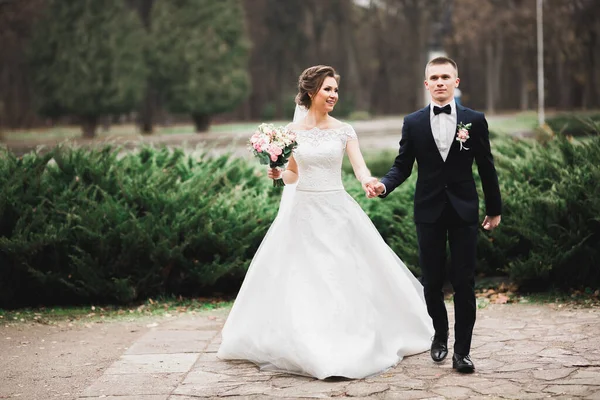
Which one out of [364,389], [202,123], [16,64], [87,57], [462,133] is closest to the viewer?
[364,389]

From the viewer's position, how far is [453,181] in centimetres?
538

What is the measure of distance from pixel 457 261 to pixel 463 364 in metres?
0.67

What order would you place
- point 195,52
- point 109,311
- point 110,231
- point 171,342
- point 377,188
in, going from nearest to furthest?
point 377,188
point 171,342
point 110,231
point 109,311
point 195,52

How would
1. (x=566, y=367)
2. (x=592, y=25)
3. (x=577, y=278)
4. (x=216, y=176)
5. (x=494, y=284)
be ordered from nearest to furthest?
(x=566, y=367)
(x=577, y=278)
(x=494, y=284)
(x=216, y=176)
(x=592, y=25)

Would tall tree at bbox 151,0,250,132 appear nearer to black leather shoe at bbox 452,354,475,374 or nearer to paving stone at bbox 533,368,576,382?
black leather shoe at bbox 452,354,475,374

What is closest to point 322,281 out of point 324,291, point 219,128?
point 324,291

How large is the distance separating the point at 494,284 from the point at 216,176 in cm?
324

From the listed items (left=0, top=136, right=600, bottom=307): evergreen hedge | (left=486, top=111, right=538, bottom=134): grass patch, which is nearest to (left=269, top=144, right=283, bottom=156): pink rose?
(left=0, top=136, right=600, bottom=307): evergreen hedge

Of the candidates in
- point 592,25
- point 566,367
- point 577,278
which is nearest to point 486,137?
point 566,367

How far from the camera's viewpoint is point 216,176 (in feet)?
30.1

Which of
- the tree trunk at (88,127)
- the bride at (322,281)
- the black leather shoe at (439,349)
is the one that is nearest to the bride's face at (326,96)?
the bride at (322,281)

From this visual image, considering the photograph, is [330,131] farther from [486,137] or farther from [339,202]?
[486,137]

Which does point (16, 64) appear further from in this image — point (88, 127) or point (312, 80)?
point (312, 80)

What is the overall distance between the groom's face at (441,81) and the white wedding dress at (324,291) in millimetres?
884
